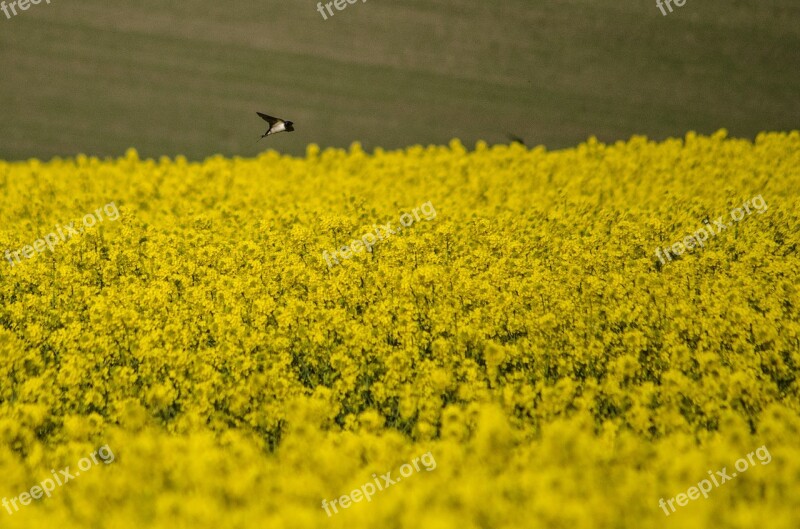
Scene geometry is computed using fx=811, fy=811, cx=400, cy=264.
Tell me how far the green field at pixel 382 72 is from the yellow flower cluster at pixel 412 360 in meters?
3.05

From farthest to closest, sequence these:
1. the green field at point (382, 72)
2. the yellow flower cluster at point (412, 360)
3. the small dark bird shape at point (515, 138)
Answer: the small dark bird shape at point (515, 138) → the green field at point (382, 72) → the yellow flower cluster at point (412, 360)

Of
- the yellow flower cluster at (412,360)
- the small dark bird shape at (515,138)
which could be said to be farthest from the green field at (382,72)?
the yellow flower cluster at (412,360)

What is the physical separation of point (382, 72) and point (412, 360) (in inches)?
290

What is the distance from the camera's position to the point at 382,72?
10.7m


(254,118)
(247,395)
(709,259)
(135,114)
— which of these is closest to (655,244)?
(709,259)

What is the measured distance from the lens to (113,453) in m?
2.99

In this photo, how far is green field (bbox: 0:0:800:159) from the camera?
1057 cm

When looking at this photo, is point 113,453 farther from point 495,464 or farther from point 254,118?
point 254,118

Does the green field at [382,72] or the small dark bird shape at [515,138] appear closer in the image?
the green field at [382,72]

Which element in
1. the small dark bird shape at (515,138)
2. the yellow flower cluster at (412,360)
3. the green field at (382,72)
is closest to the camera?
the yellow flower cluster at (412,360)

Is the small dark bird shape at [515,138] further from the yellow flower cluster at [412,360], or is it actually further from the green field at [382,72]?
the yellow flower cluster at [412,360]

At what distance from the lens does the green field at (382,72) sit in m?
10.6

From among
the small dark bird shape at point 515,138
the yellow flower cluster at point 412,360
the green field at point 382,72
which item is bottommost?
the yellow flower cluster at point 412,360

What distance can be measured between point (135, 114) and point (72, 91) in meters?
0.86
